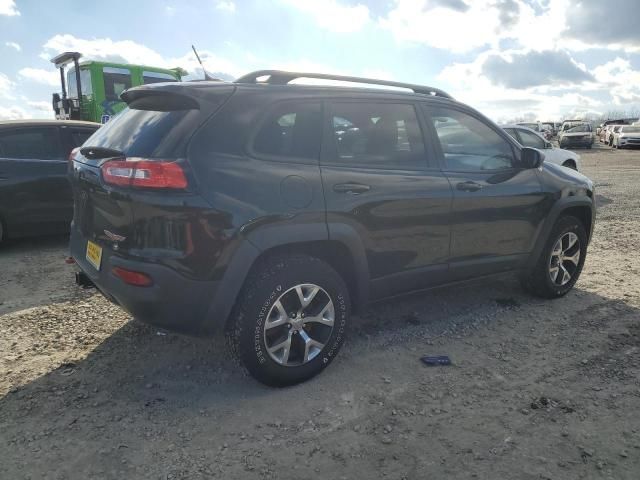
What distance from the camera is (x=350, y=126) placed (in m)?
3.32

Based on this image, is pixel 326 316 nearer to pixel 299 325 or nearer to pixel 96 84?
pixel 299 325

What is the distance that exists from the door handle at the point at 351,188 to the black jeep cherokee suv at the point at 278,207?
14mm

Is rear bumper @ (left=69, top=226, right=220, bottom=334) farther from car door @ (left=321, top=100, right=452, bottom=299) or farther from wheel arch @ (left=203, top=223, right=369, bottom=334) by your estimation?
car door @ (left=321, top=100, right=452, bottom=299)

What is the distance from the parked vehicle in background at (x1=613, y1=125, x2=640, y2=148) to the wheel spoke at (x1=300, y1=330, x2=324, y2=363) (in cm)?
3243

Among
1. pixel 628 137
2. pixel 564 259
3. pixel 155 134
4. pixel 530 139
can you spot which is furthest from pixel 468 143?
pixel 628 137

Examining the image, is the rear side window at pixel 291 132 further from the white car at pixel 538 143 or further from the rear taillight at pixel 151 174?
the white car at pixel 538 143

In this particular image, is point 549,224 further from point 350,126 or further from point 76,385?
point 76,385

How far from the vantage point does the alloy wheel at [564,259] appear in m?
4.57

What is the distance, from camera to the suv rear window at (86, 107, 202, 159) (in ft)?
8.88

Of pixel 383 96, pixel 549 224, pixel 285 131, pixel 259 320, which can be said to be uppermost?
pixel 383 96

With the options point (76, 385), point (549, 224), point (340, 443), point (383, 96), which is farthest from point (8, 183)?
point (549, 224)

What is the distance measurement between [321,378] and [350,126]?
1613 millimetres

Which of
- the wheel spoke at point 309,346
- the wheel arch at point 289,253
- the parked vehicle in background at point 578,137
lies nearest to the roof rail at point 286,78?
the wheel arch at point 289,253

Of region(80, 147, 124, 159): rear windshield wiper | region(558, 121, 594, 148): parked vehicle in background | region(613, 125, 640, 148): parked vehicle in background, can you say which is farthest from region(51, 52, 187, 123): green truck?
region(613, 125, 640, 148): parked vehicle in background
